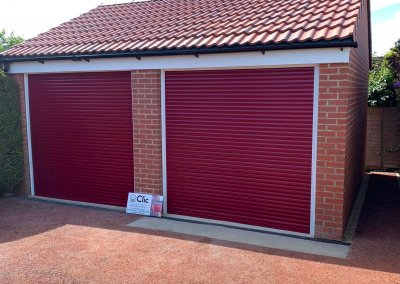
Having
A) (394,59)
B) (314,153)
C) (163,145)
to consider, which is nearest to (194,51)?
(163,145)

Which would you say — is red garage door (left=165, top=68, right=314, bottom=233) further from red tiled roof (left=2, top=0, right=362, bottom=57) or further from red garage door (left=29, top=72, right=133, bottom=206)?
red garage door (left=29, top=72, right=133, bottom=206)

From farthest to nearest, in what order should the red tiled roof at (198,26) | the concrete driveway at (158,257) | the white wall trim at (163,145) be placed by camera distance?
1. the white wall trim at (163,145)
2. the red tiled roof at (198,26)
3. the concrete driveway at (158,257)

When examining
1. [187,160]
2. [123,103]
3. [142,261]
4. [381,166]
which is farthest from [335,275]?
[381,166]

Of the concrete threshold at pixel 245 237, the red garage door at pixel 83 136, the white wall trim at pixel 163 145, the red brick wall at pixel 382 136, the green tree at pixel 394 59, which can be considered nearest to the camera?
the concrete threshold at pixel 245 237

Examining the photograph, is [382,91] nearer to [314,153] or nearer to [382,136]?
[382,136]

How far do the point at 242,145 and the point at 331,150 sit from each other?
5.01 ft

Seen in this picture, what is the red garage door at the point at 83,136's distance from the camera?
8297mm

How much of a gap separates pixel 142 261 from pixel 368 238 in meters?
3.68

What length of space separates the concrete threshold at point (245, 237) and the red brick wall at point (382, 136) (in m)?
7.65

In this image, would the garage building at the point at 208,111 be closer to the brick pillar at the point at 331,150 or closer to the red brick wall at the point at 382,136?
the brick pillar at the point at 331,150

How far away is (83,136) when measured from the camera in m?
8.73

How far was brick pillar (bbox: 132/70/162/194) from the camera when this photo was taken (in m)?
7.73

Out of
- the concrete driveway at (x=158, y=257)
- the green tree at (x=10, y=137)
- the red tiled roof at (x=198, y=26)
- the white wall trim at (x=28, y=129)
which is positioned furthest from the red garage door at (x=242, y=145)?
the green tree at (x=10, y=137)

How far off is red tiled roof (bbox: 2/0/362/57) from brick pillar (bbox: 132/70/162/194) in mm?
646
